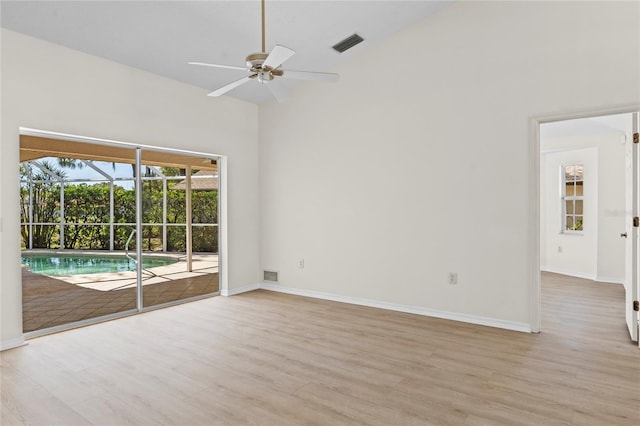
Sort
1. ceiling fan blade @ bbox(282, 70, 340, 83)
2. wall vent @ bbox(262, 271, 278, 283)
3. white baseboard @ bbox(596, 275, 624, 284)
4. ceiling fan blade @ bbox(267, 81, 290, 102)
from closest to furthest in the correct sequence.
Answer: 1. ceiling fan blade @ bbox(282, 70, 340, 83)
2. ceiling fan blade @ bbox(267, 81, 290, 102)
3. wall vent @ bbox(262, 271, 278, 283)
4. white baseboard @ bbox(596, 275, 624, 284)

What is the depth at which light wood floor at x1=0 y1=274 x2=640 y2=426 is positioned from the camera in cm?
235

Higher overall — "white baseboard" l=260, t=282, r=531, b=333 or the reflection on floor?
the reflection on floor

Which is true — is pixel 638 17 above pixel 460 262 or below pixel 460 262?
above

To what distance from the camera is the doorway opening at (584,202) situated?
20.4ft

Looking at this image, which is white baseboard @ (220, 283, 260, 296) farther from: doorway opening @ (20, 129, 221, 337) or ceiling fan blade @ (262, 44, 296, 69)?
ceiling fan blade @ (262, 44, 296, 69)

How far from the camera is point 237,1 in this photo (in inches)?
142

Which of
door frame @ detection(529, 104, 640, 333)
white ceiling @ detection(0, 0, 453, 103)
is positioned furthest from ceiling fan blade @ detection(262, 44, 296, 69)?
door frame @ detection(529, 104, 640, 333)

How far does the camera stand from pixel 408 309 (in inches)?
182

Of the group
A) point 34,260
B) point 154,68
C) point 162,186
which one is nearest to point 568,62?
point 154,68

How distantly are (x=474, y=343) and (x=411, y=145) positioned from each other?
90.2 inches

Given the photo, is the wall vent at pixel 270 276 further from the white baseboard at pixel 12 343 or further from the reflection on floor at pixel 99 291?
the white baseboard at pixel 12 343

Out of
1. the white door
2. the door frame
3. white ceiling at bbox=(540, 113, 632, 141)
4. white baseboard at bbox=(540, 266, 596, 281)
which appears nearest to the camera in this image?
the white door

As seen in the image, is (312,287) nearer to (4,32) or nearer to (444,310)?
(444,310)

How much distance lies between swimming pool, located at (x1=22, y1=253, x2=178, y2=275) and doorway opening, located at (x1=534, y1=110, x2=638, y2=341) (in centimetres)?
548
